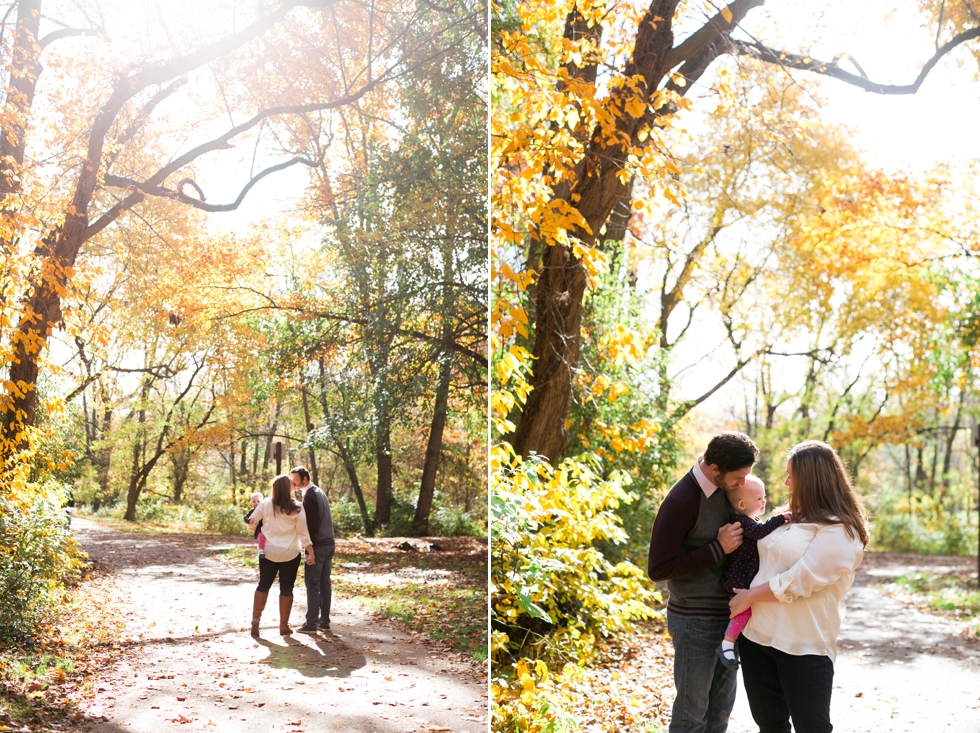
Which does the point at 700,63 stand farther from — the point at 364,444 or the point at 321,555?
the point at 321,555

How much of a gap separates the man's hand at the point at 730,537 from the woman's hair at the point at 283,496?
45.7 inches

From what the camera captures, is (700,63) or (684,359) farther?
(684,359)

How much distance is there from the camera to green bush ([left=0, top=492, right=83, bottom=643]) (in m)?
1.56

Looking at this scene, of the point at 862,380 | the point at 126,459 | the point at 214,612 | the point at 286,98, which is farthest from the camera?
the point at 862,380

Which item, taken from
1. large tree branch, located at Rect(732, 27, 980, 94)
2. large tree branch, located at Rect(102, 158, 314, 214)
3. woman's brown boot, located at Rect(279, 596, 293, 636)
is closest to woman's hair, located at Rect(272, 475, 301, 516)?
woman's brown boot, located at Rect(279, 596, 293, 636)

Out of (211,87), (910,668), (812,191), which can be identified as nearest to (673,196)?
(211,87)

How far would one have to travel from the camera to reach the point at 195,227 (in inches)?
73.7

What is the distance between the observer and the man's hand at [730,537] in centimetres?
199

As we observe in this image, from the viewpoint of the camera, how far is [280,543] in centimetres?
195

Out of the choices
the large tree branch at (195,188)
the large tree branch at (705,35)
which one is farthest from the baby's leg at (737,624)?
the large tree branch at (705,35)

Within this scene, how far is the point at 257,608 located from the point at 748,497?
1.37m

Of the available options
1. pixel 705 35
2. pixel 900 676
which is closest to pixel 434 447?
pixel 705 35

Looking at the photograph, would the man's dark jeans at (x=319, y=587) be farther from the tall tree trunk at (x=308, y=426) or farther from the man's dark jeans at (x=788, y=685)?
the man's dark jeans at (x=788, y=685)

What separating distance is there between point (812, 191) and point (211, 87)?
5806 mm
